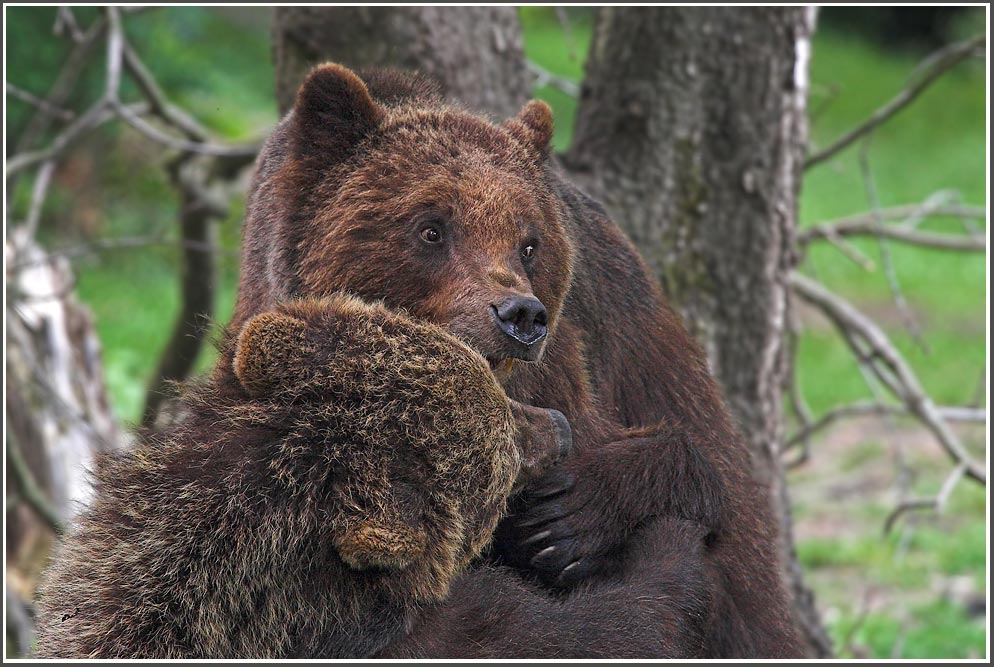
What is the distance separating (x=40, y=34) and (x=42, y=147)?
1.96 meters

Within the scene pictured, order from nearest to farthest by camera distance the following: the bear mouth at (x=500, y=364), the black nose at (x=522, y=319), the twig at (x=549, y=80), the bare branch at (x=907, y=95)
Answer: the black nose at (x=522, y=319) → the bear mouth at (x=500, y=364) → the bare branch at (x=907, y=95) → the twig at (x=549, y=80)

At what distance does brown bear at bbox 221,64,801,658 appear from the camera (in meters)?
3.51

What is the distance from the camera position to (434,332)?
3330 millimetres

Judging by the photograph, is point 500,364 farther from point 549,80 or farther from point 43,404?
point 43,404

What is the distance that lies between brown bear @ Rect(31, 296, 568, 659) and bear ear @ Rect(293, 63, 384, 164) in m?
0.90

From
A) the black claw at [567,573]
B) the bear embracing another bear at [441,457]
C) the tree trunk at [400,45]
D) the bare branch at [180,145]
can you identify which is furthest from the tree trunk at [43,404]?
the black claw at [567,573]

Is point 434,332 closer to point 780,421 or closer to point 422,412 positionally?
point 422,412

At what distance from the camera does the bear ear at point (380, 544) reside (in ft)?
10.1

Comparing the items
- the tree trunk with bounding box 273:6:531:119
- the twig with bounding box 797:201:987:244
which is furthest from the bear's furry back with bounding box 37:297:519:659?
the twig with bounding box 797:201:987:244

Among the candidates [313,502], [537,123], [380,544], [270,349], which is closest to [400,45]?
[537,123]

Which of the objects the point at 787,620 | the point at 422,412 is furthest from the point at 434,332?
the point at 787,620

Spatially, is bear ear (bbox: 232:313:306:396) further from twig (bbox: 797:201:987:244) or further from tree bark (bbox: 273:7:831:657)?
twig (bbox: 797:201:987:244)

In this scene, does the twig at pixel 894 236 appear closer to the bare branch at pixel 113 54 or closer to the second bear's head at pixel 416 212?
the second bear's head at pixel 416 212

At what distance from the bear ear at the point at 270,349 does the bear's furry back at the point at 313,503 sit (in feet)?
0.07
